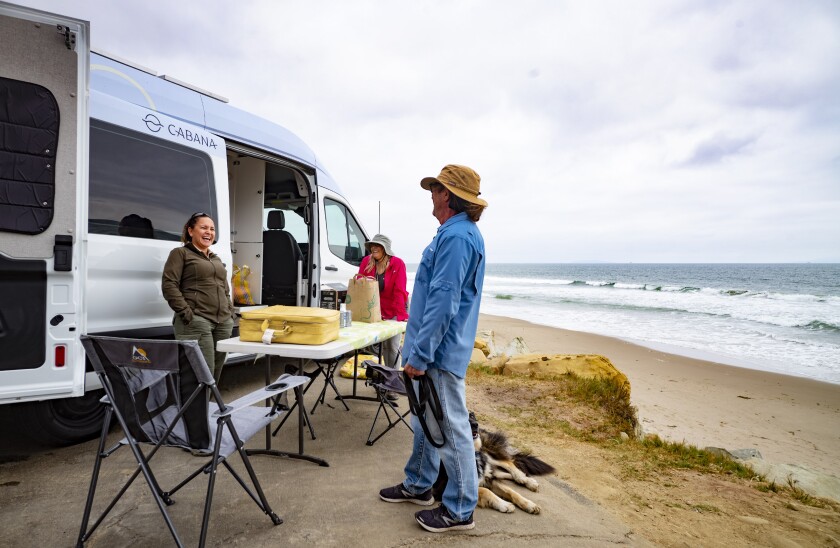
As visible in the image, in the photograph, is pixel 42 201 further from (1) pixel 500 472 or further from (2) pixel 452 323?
(1) pixel 500 472

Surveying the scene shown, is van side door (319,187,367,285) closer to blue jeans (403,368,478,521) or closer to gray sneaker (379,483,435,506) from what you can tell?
gray sneaker (379,483,435,506)

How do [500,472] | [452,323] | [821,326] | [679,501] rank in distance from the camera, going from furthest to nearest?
1. [821,326]
2. [679,501]
3. [500,472]
4. [452,323]

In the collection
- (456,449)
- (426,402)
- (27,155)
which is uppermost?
(27,155)

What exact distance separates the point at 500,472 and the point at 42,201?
310 cm

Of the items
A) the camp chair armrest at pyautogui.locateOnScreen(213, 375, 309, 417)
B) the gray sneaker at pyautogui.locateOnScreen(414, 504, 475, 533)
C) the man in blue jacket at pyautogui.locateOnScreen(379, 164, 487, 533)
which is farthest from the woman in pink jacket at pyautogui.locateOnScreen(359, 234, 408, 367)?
the gray sneaker at pyautogui.locateOnScreen(414, 504, 475, 533)

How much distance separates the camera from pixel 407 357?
2.37 m

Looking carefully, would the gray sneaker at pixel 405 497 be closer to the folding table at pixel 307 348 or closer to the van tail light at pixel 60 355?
the folding table at pixel 307 348

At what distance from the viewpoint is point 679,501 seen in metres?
3.08

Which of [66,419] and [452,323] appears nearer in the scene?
[452,323]

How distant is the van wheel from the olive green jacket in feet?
2.74

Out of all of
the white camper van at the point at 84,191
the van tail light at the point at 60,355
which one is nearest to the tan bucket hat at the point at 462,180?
the white camper van at the point at 84,191

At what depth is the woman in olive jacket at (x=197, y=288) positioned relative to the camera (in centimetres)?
356

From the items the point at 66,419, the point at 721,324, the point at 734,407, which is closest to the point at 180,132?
the point at 66,419

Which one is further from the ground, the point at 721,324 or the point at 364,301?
the point at 364,301
